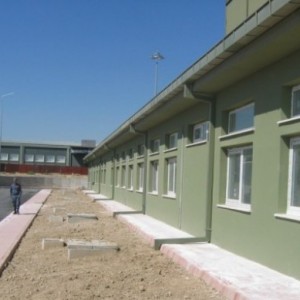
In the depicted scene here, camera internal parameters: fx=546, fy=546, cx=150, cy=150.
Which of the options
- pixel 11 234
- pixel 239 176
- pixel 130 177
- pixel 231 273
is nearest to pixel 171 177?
pixel 11 234

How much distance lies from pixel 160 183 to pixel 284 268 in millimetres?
10363

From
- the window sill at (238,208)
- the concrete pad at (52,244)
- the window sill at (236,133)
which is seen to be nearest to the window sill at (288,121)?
the window sill at (236,133)

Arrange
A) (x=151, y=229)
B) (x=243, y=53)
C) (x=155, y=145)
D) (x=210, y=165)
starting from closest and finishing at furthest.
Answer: (x=243, y=53), (x=210, y=165), (x=151, y=229), (x=155, y=145)

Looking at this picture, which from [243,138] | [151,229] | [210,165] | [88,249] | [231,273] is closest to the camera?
[231,273]

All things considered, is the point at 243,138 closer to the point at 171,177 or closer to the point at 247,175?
the point at 247,175

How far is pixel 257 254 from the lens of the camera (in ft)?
31.3

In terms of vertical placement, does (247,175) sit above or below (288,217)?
above

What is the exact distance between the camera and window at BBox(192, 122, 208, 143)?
45.2ft

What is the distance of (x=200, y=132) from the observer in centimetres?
1435

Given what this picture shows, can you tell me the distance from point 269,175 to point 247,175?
143cm

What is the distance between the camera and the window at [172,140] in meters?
17.2

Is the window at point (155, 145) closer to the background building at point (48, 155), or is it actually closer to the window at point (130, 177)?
the window at point (130, 177)

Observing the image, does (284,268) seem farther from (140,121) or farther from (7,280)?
(140,121)

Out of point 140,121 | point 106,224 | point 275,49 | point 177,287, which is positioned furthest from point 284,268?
point 140,121
